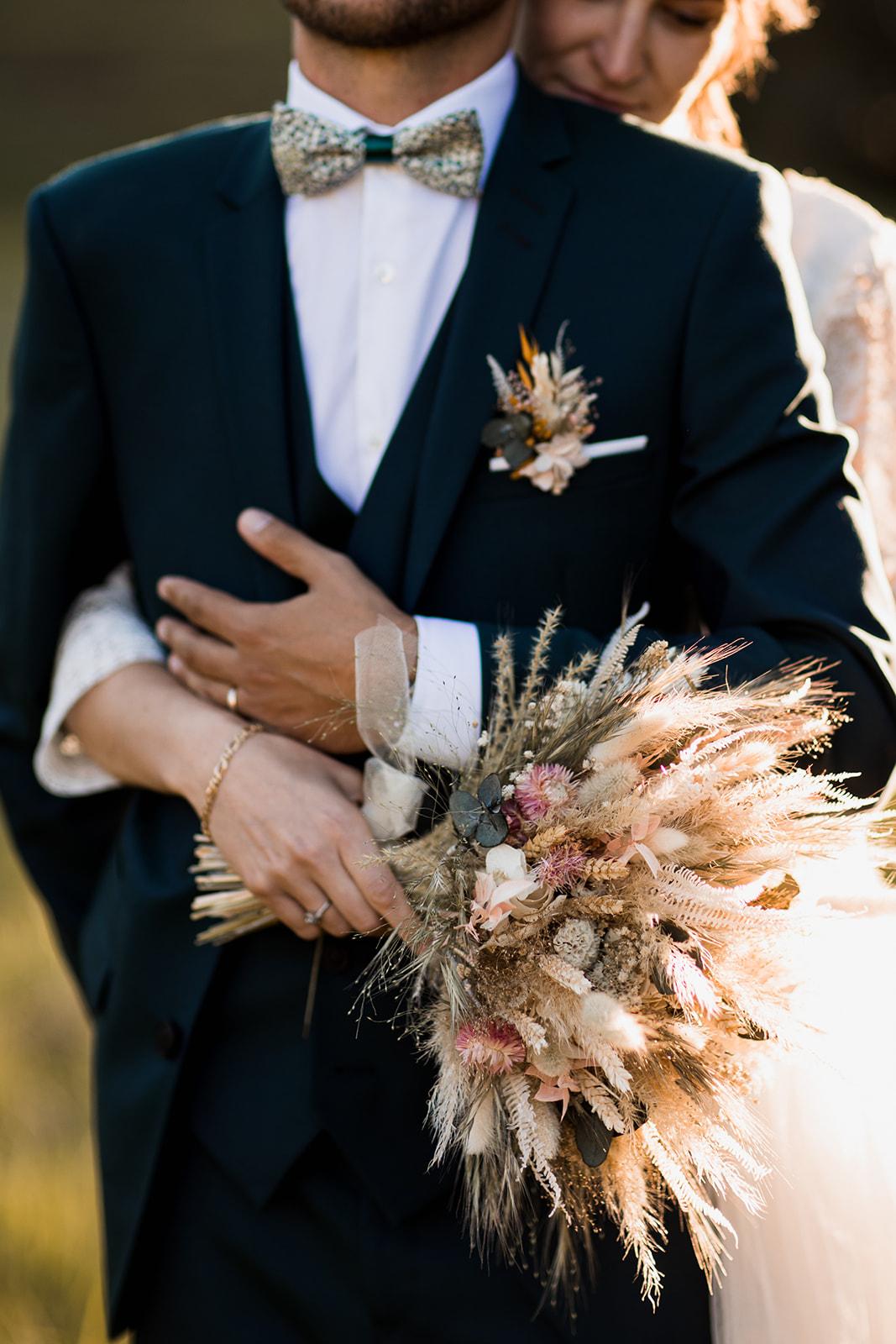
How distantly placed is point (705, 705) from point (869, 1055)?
511 mm

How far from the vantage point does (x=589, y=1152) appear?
55.5 inches

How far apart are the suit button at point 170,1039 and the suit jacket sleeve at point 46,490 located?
0.51 metres

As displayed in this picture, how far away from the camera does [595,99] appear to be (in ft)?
8.08

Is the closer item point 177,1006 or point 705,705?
point 705,705

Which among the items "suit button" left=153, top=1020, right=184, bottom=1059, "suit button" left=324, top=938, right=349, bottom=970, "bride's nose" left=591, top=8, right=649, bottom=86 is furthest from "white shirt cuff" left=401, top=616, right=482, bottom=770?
"bride's nose" left=591, top=8, right=649, bottom=86

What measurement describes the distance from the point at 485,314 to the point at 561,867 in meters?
0.88

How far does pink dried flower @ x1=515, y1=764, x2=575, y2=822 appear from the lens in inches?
55.6

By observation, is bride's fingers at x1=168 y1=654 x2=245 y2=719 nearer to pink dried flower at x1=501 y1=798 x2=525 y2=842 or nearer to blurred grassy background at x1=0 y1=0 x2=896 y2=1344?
pink dried flower at x1=501 y1=798 x2=525 y2=842

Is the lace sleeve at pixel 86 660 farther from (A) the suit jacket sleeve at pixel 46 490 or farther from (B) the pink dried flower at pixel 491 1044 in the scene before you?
(B) the pink dried flower at pixel 491 1044

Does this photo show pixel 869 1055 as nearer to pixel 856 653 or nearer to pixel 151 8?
pixel 856 653

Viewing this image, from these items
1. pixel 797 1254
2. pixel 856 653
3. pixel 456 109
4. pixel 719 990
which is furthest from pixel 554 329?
pixel 797 1254

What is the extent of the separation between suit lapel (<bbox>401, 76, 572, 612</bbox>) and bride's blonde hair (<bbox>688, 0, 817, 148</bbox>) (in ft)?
2.76

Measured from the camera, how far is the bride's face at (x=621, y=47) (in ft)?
7.85

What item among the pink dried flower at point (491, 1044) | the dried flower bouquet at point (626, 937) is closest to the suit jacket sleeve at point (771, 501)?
the dried flower bouquet at point (626, 937)
